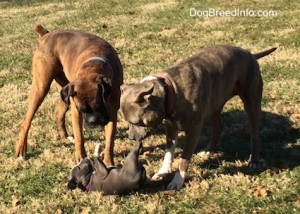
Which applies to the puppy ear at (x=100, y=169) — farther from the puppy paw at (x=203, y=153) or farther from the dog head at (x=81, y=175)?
the puppy paw at (x=203, y=153)

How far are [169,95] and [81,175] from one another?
65.9 inches

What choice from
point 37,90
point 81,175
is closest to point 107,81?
point 81,175

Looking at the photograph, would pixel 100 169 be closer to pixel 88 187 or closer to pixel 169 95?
pixel 88 187

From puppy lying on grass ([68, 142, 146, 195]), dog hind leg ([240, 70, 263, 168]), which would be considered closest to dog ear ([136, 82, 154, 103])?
puppy lying on grass ([68, 142, 146, 195])

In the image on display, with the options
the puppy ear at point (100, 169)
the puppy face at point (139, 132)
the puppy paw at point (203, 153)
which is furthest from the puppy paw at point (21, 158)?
the puppy paw at point (203, 153)

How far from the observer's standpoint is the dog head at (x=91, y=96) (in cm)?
550

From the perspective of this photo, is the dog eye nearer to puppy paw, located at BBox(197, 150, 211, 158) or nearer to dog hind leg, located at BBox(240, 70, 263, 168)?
puppy paw, located at BBox(197, 150, 211, 158)

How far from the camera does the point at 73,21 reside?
18.0 m

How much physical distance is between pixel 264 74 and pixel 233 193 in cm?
509

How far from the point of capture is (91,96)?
5.50m

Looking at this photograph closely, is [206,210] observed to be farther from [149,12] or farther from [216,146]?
[149,12]

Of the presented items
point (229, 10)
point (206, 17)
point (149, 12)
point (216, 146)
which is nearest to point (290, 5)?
point (229, 10)

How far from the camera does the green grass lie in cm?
538

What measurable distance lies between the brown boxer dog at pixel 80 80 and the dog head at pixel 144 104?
1.77 ft
